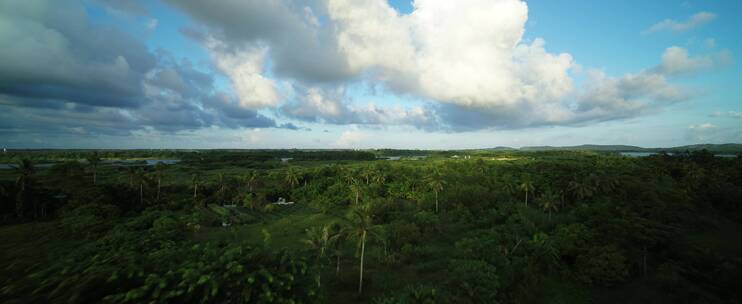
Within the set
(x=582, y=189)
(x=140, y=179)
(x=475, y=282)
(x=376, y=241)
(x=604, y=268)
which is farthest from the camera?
(x=140, y=179)

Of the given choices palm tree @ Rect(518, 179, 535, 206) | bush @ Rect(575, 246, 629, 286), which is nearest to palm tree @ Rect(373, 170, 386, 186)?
palm tree @ Rect(518, 179, 535, 206)

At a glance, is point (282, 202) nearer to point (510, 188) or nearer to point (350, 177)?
point (350, 177)

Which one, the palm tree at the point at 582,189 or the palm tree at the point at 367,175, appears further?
the palm tree at the point at 367,175

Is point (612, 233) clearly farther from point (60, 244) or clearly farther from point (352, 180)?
point (60, 244)

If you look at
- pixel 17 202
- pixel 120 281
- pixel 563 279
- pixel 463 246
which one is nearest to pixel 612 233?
pixel 563 279

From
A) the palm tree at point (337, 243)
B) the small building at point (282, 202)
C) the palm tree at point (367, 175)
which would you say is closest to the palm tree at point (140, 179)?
the small building at point (282, 202)

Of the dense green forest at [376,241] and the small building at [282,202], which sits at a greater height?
the dense green forest at [376,241]

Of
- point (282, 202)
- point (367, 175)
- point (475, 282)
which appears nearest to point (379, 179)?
point (367, 175)

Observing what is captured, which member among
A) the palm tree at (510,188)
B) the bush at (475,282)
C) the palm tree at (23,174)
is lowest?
the bush at (475,282)

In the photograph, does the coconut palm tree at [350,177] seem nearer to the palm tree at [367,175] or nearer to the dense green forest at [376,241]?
the dense green forest at [376,241]

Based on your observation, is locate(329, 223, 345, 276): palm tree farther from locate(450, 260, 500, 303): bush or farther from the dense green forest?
locate(450, 260, 500, 303): bush
